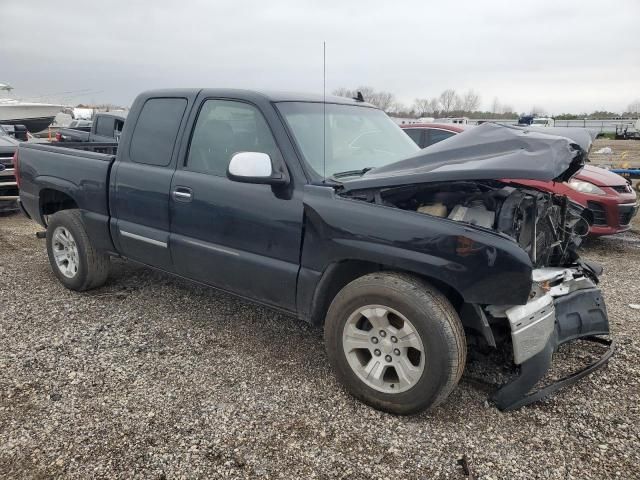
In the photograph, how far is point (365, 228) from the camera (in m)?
2.72

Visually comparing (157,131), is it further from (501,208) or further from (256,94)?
(501,208)

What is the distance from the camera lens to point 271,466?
238cm

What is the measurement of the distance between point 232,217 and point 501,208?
1718mm

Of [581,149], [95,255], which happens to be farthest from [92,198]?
[581,149]

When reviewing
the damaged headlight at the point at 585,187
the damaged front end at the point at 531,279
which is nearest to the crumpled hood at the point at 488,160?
the damaged front end at the point at 531,279

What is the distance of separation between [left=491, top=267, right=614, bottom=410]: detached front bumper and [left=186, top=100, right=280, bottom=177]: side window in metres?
1.84

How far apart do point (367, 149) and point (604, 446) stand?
2385mm

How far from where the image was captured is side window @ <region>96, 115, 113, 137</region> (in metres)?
11.1

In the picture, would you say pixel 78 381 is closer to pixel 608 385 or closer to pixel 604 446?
pixel 604 446

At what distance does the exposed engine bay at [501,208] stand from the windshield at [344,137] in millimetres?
492

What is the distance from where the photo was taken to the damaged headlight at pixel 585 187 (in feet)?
20.5

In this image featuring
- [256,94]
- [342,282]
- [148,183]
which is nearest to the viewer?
[342,282]

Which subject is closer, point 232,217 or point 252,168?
point 252,168

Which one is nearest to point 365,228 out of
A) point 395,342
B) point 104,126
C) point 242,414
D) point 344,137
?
point 395,342
